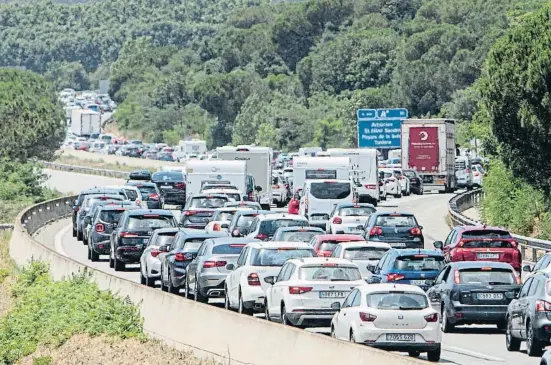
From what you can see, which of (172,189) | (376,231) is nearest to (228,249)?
(376,231)

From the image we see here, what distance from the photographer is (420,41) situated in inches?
5714

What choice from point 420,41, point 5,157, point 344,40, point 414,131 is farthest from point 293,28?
point 414,131

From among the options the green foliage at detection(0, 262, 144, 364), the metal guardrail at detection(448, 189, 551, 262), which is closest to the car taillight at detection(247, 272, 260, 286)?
the green foliage at detection(0, 262, 144, 364)

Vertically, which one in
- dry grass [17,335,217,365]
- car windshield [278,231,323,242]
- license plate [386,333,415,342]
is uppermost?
car windshield [278,231,323,242]

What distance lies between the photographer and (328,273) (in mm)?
26203

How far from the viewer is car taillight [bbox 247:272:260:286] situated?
28.1 meters

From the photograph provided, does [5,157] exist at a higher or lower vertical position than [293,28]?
lower

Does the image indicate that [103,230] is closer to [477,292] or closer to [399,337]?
[477,292]

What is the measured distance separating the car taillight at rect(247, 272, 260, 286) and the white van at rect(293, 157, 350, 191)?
35.1 meters

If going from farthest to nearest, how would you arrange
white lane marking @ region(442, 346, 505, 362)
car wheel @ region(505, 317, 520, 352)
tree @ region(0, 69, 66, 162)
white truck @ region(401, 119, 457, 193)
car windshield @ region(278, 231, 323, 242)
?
tree @ region(0, 69, 66, 162), white truck @ region(401, 119, 457, 193), car windshield @ region(278, 231, 323, 242), car wheel @ region(505, 317, 520, 352), white lane marking @ region(442, 346, 505, 362)

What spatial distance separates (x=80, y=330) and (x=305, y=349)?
9655 mm

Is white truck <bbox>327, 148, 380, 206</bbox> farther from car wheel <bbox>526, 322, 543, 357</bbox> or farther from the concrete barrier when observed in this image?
car wheel <bbox>526, 322, 543, 357</bbox>

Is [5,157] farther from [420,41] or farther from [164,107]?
[164,107]

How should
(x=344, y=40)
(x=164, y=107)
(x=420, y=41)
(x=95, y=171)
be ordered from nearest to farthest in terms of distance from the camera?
1. (x=95, y=171)
2. (x=420, y=41)
3. (x=344, y=40)
4. (x=164, y=107)
